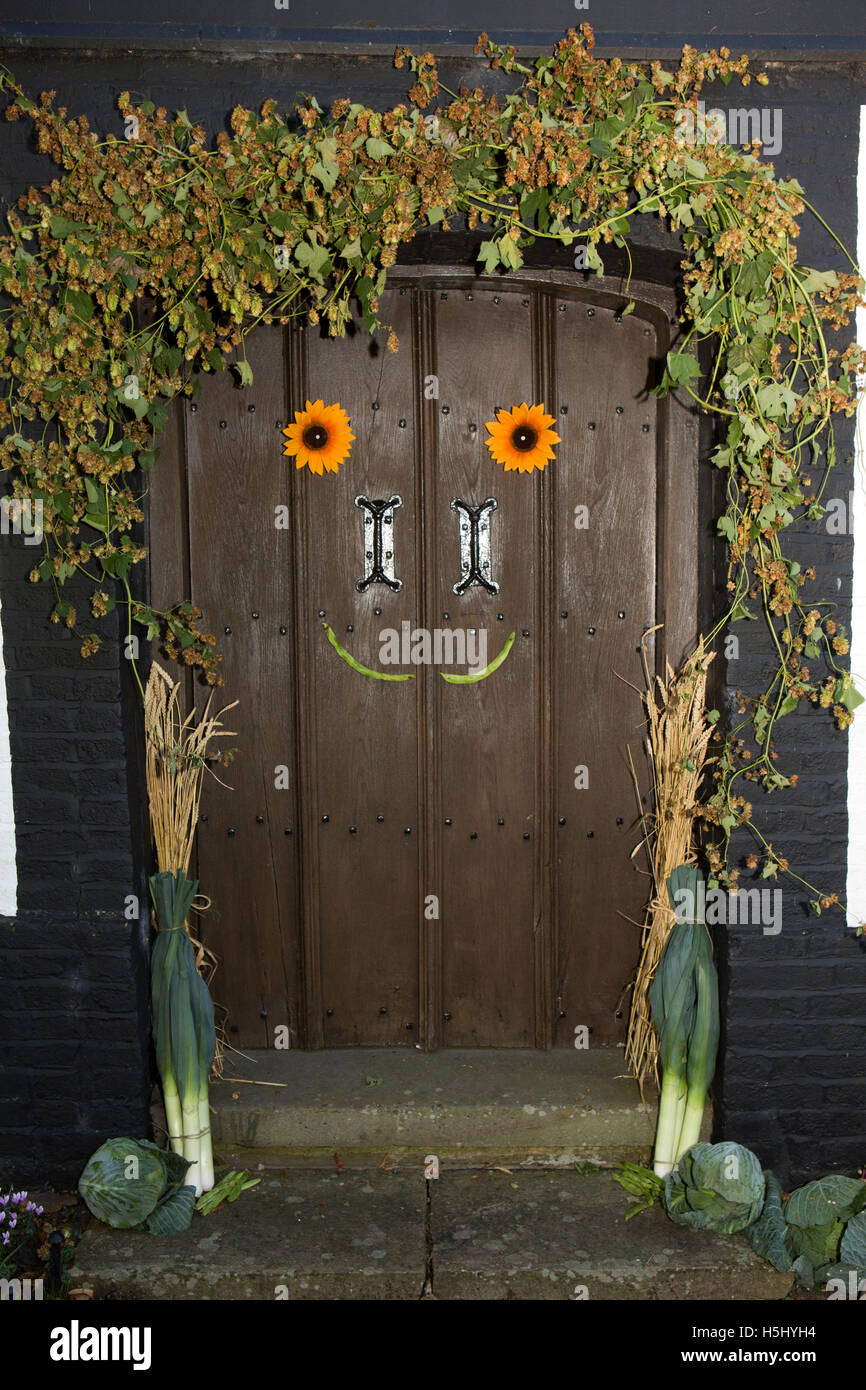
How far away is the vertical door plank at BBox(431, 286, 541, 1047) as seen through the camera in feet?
10.7

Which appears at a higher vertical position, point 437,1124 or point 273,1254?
point 437,1124

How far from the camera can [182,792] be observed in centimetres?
305

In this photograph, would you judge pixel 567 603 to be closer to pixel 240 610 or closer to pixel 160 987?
pixel 240 610

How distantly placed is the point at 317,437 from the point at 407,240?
67 centimetres

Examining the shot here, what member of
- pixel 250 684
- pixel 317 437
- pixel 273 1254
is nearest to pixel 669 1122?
pixel 273 1254

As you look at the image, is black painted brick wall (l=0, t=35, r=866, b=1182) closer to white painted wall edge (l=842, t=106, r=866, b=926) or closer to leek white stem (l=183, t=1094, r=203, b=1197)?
white painted wall edge (l=842, t=106, r=866, b=926)

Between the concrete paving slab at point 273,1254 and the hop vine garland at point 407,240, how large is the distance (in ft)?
4.31

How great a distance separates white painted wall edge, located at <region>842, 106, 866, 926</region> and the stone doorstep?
99cm

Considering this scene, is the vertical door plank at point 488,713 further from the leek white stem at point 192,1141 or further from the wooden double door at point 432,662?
the leek white stem at point 192,1141

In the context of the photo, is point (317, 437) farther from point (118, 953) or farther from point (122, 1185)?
point (122, 1185)

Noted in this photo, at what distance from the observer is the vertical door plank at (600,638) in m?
3.25

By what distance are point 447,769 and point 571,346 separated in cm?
133

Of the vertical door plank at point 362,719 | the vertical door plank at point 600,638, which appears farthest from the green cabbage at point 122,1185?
the vertical door plank at point 600,638

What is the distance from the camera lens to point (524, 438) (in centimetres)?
325
